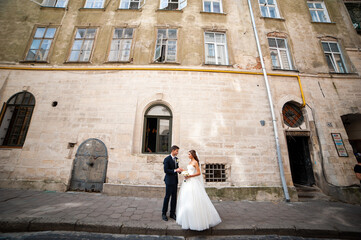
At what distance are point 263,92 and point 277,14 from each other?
5.95 metres

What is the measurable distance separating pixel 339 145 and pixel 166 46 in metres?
9.66

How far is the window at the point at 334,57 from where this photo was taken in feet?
26.6

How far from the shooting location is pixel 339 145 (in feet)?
21.2

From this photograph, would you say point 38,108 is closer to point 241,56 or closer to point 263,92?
point 241,56

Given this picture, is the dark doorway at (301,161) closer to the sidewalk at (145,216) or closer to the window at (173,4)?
the sidewalk at (145,216)

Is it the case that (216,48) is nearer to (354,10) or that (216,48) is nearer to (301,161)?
(301,161)

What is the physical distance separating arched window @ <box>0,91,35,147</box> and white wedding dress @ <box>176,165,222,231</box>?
26.0 feet

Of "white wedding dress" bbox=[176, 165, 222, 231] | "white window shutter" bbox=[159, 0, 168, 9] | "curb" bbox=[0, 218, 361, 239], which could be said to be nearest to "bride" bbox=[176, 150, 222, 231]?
"white wedding dress" bbox=[176, 165, 222, 231]

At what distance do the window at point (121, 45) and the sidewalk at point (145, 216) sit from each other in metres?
6.56

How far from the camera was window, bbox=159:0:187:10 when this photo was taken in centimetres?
824

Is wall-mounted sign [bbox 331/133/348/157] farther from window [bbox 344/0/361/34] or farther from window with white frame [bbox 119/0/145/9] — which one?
window with white frame [bbox 119/0/145/9]

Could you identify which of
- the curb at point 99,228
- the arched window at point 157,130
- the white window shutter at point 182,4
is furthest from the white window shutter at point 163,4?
the curb at point 99,228

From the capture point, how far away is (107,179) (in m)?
5.80

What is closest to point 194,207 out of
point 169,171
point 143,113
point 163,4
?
point 169,171
